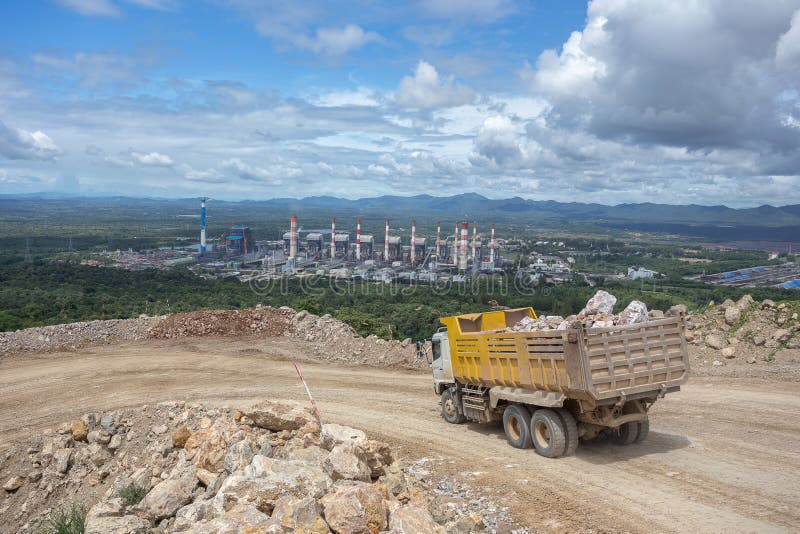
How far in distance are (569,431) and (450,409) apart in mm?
3474

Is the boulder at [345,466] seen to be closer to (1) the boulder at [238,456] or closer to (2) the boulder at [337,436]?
(2) the boulder at [337,436]

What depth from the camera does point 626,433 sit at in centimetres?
992

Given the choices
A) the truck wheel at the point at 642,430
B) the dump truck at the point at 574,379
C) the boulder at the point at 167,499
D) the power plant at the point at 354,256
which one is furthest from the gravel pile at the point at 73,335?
the power plant at the point at 354,256

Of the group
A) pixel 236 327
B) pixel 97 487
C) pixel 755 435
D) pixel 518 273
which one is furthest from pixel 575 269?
pixel 97 487

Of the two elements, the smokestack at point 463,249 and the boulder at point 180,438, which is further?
the smokestack at point 463,249

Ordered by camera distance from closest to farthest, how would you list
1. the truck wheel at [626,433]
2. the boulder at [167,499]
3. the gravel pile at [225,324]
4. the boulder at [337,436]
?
the boulder at [167,499]
the boulder at [337,436]
the truck wheel at [626,433]
the gravel pile at [225,324]

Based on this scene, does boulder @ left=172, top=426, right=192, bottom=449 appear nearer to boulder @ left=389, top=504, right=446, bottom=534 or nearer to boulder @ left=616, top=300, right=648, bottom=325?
boulder @ left=389, top=504, right=446, bottom=534

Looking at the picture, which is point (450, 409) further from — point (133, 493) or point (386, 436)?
point (133, 493)

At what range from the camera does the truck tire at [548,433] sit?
9.25m

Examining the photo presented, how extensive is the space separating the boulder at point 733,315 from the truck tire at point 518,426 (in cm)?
1120

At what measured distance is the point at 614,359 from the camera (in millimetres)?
8625

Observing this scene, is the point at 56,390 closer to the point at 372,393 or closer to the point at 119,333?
the point at 119,333

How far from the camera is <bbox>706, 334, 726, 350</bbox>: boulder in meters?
16.7

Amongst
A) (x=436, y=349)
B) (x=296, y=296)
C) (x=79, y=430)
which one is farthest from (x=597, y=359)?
(x=296, y=296)
